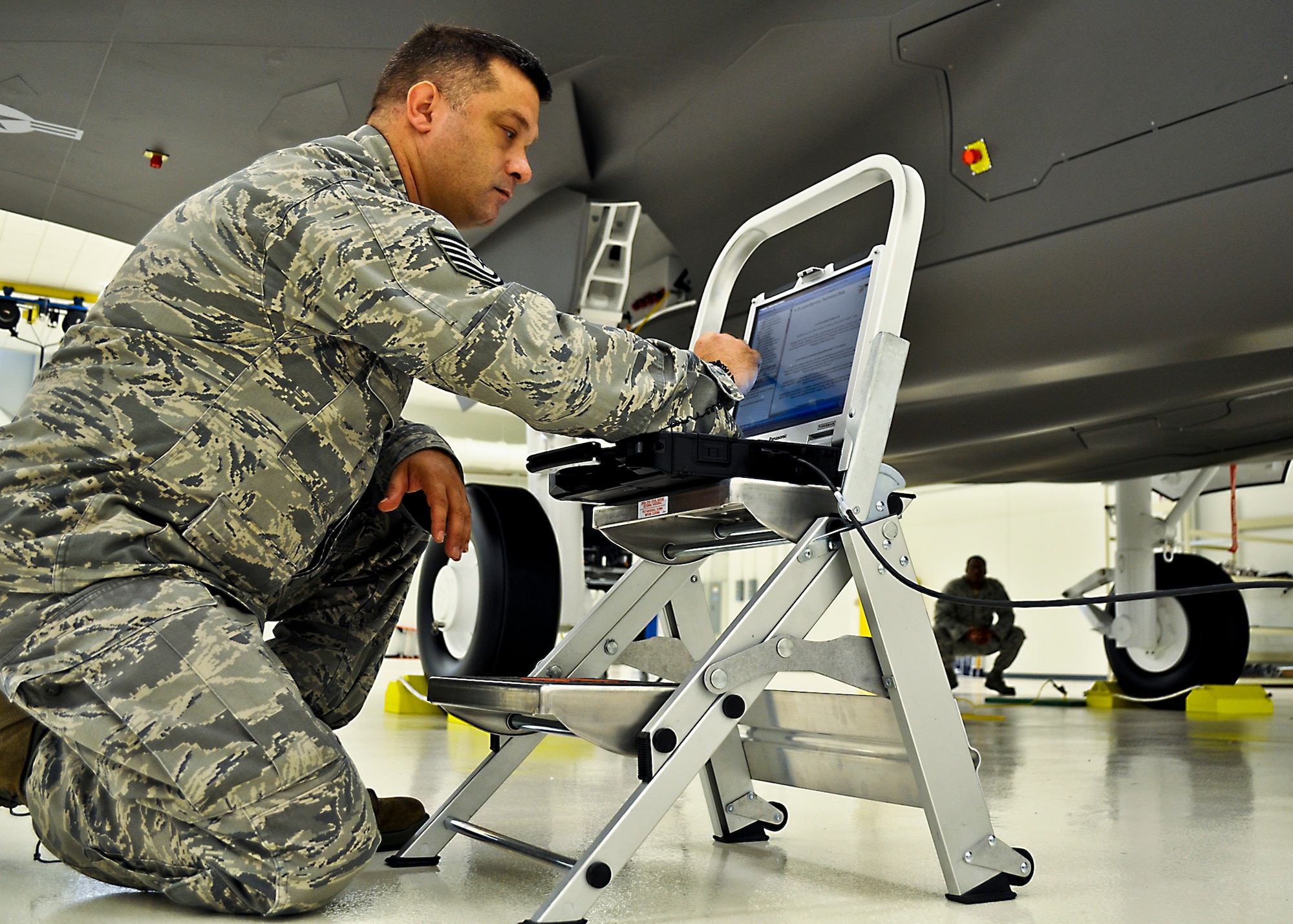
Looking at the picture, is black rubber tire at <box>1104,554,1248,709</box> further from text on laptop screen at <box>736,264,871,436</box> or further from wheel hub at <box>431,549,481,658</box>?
text on laptop screen at <box>736,264,871,436</box>

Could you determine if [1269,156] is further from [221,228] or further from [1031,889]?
[221,228]

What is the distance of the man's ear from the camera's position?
1276mm

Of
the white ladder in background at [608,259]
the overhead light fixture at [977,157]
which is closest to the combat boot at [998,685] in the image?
the white ladder in background at [608,259]

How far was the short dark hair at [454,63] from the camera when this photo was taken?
1.27m

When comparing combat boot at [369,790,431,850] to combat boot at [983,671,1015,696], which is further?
combat boot at [983,671,1015,696]

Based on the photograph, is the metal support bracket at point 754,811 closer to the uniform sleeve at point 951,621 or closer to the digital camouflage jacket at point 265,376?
the digital camouflage jacket at point 265,376

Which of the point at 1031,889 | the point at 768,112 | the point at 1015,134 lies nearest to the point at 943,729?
the point at 1031,889

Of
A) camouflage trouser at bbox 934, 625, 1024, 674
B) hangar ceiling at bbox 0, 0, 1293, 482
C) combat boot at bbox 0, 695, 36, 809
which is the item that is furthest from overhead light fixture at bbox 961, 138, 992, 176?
camouflage trouser at bbox 934, 625, 1024, 674

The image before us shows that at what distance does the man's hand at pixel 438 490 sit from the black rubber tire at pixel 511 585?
4.96ft

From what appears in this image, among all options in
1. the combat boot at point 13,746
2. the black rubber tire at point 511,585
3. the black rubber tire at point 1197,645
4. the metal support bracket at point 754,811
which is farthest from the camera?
the black rubber tire at point 1197,645

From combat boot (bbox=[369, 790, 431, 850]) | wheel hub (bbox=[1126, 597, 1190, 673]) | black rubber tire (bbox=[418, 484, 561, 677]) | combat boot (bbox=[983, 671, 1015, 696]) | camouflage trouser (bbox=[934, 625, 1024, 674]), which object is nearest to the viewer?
combat boot (bbox=[369, 790, 431, 850])

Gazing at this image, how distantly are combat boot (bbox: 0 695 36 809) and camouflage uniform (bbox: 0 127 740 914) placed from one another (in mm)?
22

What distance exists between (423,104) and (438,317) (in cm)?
39

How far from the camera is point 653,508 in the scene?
134 centimetres
